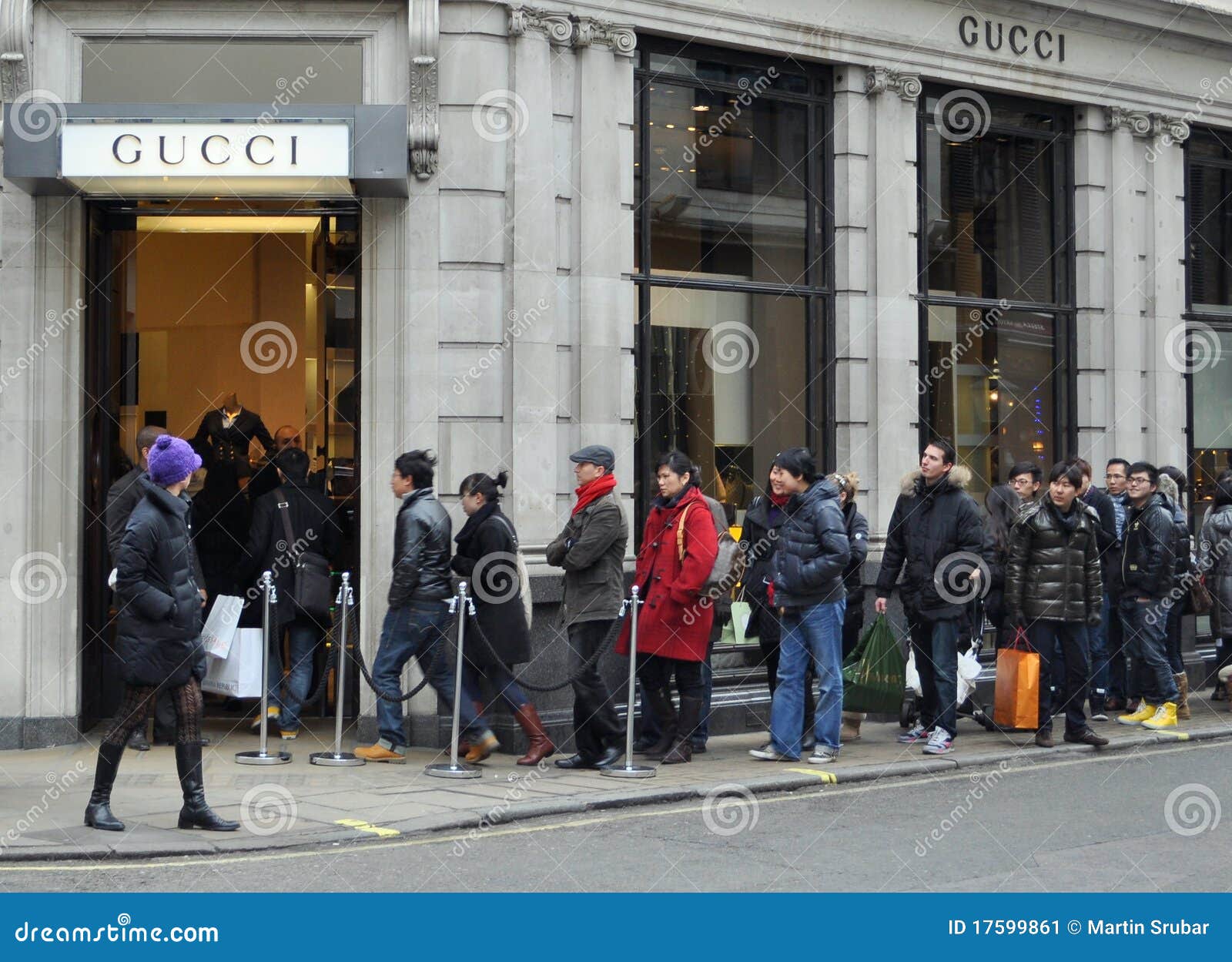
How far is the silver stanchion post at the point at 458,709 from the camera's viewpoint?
34.9 feet

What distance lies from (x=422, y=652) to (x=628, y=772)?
1.60 metres

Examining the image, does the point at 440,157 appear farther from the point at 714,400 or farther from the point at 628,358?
the point at 714,400

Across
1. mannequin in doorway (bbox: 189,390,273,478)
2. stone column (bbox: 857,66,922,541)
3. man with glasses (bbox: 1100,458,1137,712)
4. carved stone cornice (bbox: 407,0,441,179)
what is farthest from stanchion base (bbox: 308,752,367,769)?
man with glasses (bbox: 1100,458,1137,712)

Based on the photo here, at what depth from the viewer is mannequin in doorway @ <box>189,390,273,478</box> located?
13617 millimetres

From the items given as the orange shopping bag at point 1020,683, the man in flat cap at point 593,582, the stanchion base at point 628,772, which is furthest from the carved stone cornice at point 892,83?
the stanchion base at point 628,772

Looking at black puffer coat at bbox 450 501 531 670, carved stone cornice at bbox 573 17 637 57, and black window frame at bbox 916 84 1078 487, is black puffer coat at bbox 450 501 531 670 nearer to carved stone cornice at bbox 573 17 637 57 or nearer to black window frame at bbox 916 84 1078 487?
carved stone cornice at bbox 573 17 637 57

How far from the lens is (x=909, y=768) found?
1113cm

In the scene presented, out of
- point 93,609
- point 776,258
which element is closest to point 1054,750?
point 776,258

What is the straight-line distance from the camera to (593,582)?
1093 centimetres

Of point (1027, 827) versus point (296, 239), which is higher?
point (296, 239)

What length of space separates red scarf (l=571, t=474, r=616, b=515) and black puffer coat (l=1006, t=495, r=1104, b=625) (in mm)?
3096

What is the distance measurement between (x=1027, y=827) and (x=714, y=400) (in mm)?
5762

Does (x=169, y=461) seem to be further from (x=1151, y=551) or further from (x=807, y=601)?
(x=1151, y=551)

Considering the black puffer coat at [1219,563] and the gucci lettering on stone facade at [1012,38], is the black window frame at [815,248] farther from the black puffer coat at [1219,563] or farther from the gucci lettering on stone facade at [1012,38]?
the black puffer coat at [1219,563]
